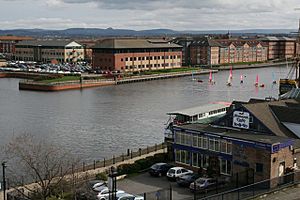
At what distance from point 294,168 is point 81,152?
8.26m

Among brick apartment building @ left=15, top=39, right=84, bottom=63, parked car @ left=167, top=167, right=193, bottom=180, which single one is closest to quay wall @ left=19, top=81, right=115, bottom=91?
brick apartment building @ left=15, top=39, right=84, bottom=63

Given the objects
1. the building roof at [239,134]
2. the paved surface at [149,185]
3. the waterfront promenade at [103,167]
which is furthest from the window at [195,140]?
the waterfront promenade at [103,167]

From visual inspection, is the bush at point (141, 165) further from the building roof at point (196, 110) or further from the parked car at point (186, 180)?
the building roof at point (196, 110)

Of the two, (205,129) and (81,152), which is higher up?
(205,129)

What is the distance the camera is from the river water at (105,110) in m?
21.2

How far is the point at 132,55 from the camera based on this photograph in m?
56.7

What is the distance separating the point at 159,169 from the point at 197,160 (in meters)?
1.25

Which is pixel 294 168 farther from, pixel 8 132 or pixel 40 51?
pixel 40 51

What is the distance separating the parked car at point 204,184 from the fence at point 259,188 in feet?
2.83

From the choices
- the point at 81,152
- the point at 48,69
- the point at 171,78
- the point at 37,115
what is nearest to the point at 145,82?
the point at 171,78

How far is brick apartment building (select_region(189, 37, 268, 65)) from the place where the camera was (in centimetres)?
6906

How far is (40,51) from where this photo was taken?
69625 millimetres

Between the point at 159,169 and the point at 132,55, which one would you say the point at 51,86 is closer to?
the point at 132,55

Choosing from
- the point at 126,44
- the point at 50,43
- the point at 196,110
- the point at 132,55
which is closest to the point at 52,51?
the point at 50,43
